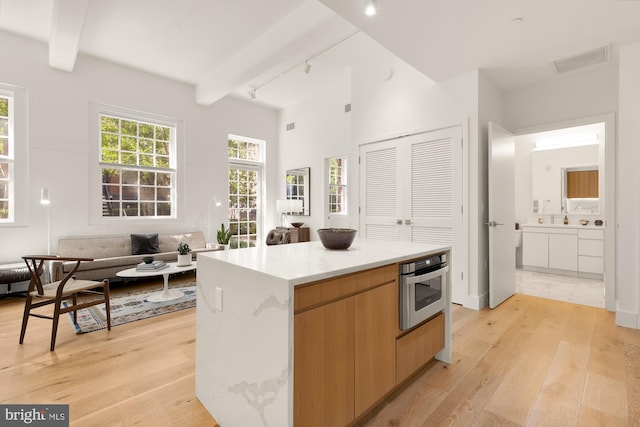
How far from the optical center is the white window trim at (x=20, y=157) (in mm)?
4117

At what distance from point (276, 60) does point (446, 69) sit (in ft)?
7.00

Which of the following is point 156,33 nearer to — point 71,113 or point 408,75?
point 71,113

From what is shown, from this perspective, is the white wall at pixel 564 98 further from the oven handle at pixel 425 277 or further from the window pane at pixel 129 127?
the window pane at pixel 129 127

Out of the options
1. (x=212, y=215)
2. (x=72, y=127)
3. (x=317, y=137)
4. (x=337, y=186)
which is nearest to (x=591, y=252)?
(x=337, y=186)

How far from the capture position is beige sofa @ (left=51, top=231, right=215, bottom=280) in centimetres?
407

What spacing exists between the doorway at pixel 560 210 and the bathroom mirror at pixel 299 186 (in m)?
3.83

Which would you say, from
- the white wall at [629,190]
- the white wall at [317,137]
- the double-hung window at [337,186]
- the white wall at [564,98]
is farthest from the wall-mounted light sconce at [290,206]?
the white wall at [629,190]

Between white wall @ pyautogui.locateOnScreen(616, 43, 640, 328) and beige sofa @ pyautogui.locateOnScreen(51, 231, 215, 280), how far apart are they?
4.77m

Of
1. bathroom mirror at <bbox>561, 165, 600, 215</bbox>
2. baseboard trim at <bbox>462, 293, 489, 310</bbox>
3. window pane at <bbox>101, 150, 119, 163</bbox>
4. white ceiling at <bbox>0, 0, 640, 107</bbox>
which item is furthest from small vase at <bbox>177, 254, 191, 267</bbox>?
bathroom mirror at <bbox>561, 165, 600, 215</bbox>

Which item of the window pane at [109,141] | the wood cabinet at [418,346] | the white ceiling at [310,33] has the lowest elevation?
the wood cabinet at [418,346]

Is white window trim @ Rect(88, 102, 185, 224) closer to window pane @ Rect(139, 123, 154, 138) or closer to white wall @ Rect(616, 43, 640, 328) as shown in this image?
window pane @ Rect(139, 123, 154, 138)

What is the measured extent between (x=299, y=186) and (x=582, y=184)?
517 cm

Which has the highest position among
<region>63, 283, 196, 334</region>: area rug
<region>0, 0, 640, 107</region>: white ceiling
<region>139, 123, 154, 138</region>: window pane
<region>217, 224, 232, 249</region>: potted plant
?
<region>0, 0, 640, 107</region>: white ceiling

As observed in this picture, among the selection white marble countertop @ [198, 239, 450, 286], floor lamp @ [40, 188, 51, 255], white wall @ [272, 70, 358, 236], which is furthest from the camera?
white wall @ [272, 70, 358, 236]
